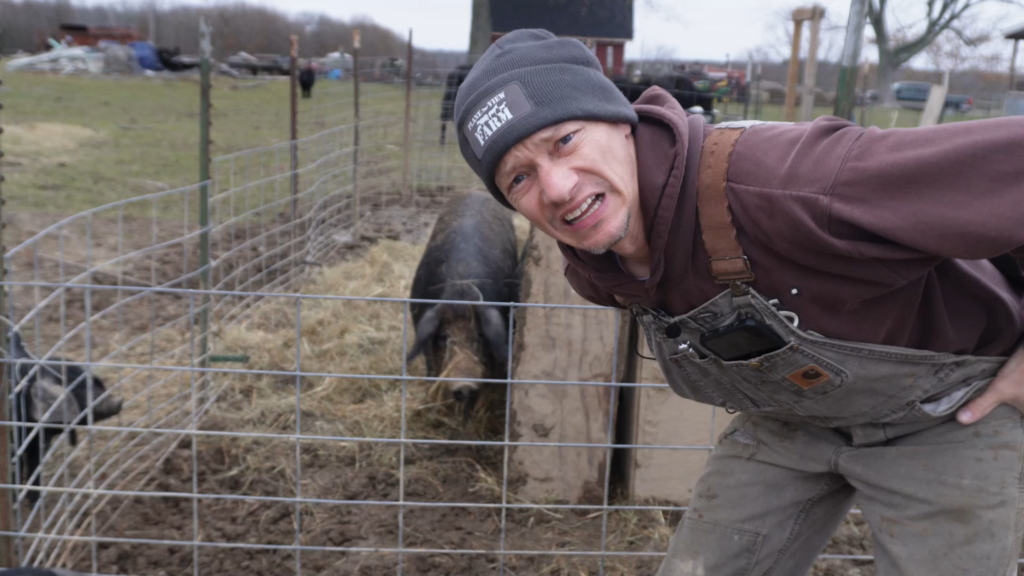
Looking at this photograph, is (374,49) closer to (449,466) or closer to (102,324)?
(102,324)

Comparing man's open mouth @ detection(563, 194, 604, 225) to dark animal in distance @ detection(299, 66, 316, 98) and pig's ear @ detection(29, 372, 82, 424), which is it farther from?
dark animal in distance @ detection(299, 66, 316, 98)

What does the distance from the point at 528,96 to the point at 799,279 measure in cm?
67

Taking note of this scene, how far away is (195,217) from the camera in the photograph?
394 inches

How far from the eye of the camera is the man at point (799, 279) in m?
1.76

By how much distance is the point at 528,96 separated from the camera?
1905 mm

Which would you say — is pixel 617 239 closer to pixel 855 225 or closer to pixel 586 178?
pixel 586 178

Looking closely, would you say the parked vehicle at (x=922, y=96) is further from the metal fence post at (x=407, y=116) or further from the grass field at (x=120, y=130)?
the grass field at (x=120, y=130)

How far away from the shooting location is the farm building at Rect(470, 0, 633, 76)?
447 centimetres

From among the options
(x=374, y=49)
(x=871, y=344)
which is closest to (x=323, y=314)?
(x=871, y=344)

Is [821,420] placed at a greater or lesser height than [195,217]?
greater

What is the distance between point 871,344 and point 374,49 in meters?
32.0

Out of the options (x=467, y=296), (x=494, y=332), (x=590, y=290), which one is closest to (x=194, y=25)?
(x=467, y=296)

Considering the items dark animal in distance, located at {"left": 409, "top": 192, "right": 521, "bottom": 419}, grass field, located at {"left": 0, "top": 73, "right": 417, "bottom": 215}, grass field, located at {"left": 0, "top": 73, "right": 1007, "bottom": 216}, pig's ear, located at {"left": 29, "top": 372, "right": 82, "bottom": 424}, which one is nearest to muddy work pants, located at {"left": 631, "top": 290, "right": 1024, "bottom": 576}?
dark animal in distance, located at {"left": 409, "top": 192, "right": 521, "bottom": 419}

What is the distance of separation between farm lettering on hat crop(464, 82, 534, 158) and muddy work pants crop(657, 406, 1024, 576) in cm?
99
